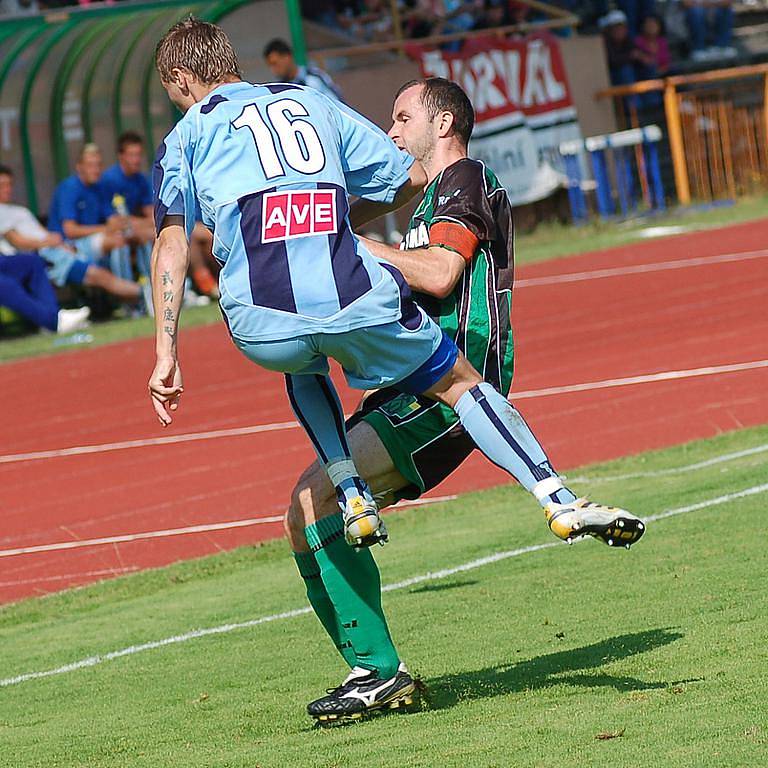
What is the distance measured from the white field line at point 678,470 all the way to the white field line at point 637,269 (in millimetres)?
9659

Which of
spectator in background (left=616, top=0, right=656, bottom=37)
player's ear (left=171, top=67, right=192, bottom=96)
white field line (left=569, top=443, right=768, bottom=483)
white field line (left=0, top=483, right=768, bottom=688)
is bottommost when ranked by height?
white field line (left=569, top=443, right=768, bottom=483)

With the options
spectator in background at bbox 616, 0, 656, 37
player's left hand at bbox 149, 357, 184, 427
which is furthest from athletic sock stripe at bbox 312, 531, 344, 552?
spectator in background at bbox 616, 0, 656, 37

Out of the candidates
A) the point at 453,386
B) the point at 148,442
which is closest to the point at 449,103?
the point at 453,386

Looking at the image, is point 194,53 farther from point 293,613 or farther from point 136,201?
point 136,201

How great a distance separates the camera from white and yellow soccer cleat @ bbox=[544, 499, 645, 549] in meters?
4.66

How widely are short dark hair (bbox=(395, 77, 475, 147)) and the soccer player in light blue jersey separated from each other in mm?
351

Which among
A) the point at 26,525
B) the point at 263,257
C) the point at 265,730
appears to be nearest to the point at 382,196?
the point at 263,257

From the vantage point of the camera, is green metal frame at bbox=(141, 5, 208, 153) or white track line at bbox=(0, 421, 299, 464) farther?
green metal frame at bbox=(141, 5, 208, 153)

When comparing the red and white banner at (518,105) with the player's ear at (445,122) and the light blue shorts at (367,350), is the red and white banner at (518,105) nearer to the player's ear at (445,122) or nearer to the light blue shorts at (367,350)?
the player's ear at (445,122)

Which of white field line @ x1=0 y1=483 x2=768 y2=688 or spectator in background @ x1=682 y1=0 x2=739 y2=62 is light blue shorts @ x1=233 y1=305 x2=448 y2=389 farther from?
spectator in background @ x1=682 y1=0 x2=739 y2=62

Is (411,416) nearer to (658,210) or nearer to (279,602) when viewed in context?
(279,602)

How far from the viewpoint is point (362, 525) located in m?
4.89

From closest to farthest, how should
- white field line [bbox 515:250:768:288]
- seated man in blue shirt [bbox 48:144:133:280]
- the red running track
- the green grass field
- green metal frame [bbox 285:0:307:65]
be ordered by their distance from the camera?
1. the green grass field
2. the red running track
3. white field line [bbox 515:250:768:288]
4. seated man in blue shirt [bbox 48:144:133:280]
5. green metal frame [bbox 285:0:307:65]

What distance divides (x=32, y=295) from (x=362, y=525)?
15432 mm
